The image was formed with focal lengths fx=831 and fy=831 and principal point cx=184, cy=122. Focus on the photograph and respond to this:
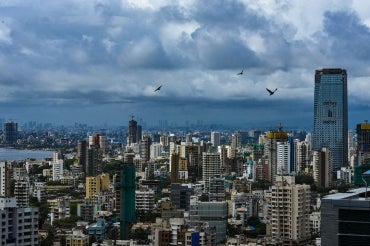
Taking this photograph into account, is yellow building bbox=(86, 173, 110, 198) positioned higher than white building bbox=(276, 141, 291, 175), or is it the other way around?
white building bbox=(276, 141, 291, 175)

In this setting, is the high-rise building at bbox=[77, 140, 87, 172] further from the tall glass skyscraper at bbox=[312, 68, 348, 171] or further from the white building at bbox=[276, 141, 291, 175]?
the tall glass skyscraper at bbox=[312, 68, 348, 171]

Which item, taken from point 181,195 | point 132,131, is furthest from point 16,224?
point 132,131

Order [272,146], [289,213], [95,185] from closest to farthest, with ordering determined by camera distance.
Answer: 1. [289,213]
2. [95,185]
3. [272,146]

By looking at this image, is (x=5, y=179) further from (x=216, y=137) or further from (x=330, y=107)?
(x=216, y=137)

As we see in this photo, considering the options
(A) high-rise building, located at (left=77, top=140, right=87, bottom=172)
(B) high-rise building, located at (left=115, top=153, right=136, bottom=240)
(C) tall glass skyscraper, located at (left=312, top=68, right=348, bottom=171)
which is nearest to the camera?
(B) high-rise building, located at (left=115, top=153, right=136, bottom=240)

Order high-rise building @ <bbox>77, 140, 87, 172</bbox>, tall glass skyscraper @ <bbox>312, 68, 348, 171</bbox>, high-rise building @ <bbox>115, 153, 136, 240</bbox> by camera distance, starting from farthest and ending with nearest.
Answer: tall glass skyscraper @ <bbox>312, 68, 348, 171</bbox> → high-rise building @ <bbox>77, 140, 87, 172</bbox> → high-rise building @ <bbox>115, 153, 136, 240</bbox>

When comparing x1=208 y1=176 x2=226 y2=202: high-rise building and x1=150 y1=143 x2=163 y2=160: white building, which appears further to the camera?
x1=150 y1=143 x2=163 y2=160: white building

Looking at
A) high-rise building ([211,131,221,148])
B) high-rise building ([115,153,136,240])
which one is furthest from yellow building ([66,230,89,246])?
high-rise building ([211,131,221,148])
